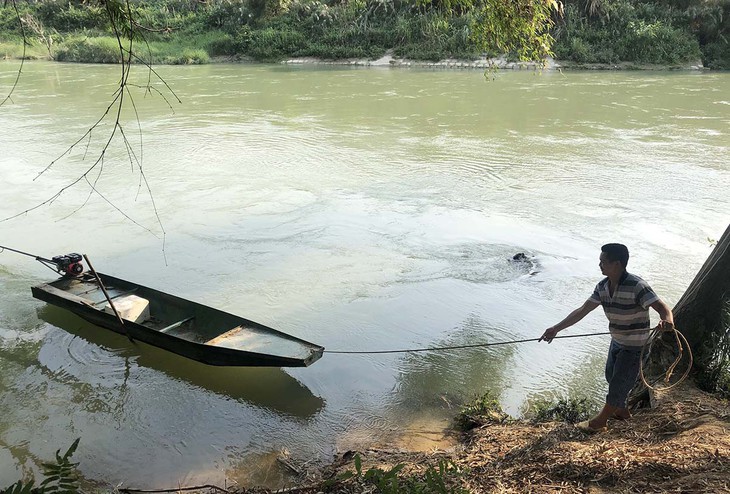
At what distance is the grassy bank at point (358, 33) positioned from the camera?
917 inches

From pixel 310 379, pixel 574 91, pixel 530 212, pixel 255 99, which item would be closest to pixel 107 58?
Answer: pixel 255 99

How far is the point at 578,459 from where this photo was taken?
2582 mm

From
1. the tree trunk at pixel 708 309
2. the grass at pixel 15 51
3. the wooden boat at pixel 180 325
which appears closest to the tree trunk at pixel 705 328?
the tree trunk at pixel 708 309

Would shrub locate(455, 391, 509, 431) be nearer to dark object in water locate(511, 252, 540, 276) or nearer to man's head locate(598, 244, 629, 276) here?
man's head locate(598, 244, 629, 276)

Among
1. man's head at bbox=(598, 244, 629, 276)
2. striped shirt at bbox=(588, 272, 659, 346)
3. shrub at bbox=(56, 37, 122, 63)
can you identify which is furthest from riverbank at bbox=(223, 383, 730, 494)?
shrub at bbox=(56, 37, 122, 63)

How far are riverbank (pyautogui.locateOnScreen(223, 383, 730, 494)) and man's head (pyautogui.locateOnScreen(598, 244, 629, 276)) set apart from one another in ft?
2.69

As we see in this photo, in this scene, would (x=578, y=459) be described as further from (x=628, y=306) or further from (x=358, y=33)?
(x=358, y=33)

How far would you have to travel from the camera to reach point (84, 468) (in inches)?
139

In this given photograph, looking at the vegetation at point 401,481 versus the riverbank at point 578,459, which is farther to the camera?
the riverbank at point 578,459

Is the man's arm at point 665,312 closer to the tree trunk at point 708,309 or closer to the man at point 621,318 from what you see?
the man at point 621,318

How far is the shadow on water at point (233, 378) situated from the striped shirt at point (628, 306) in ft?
6.86

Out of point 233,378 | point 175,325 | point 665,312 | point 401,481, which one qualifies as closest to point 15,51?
point 175,325

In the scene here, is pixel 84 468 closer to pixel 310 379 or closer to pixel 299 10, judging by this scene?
pixel 310 379

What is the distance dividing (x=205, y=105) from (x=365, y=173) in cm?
857
